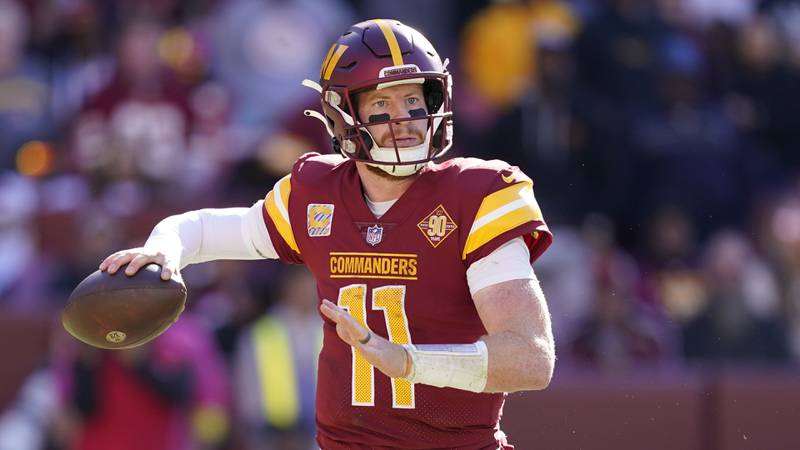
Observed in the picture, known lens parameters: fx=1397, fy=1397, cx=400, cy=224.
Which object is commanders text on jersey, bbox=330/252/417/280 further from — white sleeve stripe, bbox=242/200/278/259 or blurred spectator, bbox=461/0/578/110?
blurred spectator, bbox=461/0/578/110

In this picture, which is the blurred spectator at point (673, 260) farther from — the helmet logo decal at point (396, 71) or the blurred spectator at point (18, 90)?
the helmet logo decal at point (396, 71)

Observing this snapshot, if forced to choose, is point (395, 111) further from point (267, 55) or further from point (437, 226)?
point (267, 55)

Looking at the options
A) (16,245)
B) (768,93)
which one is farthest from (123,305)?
(768,93)

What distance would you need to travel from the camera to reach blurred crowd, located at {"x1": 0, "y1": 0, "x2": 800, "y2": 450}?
729cm

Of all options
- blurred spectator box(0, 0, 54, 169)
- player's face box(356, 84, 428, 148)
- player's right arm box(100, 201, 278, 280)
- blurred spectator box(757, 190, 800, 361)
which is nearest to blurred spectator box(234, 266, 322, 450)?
blurred spectator box(0, 0, 54, 169)

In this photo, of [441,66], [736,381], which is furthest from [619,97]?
[441,66]

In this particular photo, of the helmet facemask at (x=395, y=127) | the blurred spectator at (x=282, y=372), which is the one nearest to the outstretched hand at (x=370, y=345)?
the helmet facemask at (x=395, y=127)

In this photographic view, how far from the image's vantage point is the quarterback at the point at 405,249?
3703 millimetres

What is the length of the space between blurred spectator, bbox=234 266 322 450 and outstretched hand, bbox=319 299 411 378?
3.84 m

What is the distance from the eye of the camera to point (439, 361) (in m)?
3.36

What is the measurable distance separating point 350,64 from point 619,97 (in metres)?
5.44

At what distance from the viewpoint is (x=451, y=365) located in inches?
133

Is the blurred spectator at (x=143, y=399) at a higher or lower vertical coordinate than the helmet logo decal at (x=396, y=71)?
lower

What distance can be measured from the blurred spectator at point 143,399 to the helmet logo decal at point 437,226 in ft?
11.5
